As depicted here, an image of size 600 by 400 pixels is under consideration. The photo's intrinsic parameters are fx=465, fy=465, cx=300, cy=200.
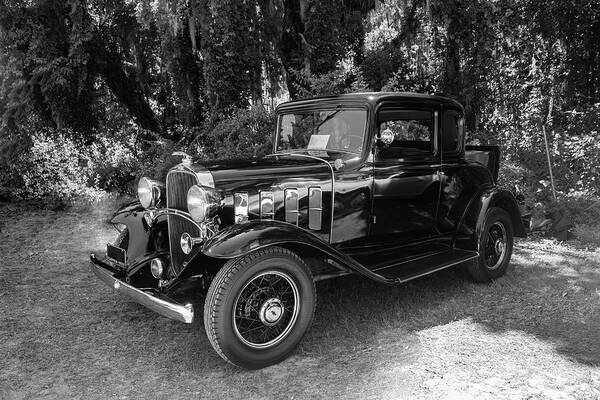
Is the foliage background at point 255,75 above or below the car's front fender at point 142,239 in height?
above

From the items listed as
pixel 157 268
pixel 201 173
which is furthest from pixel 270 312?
pixel 201 173

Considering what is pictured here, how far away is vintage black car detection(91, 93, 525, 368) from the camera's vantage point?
299 centimetres

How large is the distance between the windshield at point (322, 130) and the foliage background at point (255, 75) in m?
3.04

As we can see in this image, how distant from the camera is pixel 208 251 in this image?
2.83 meters

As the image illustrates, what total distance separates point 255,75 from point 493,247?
19.4 ft

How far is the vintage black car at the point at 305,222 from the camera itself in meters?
2.99

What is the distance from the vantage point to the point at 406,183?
402 cm

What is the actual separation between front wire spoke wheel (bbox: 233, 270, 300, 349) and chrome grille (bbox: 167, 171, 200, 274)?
2.28 feet

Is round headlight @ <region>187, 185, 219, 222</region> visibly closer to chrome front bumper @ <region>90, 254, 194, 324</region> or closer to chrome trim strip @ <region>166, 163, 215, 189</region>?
chrome trim strip @ <region>166, 163, 215, 189</region>

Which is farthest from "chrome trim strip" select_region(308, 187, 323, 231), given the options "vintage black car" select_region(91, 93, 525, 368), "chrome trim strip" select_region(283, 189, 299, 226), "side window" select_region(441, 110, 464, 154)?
"side window" select_region(441, 110, 464, 154)

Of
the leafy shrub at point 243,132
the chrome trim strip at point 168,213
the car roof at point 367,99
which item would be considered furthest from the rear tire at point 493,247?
the leafy shrub at point 243,132

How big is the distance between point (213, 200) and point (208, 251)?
49cm

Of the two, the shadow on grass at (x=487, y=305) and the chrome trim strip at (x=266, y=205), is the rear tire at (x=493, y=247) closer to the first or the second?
the shadow on grass at (x=487, y=305)

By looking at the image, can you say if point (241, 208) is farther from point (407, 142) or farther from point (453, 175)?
point (453, 175)
